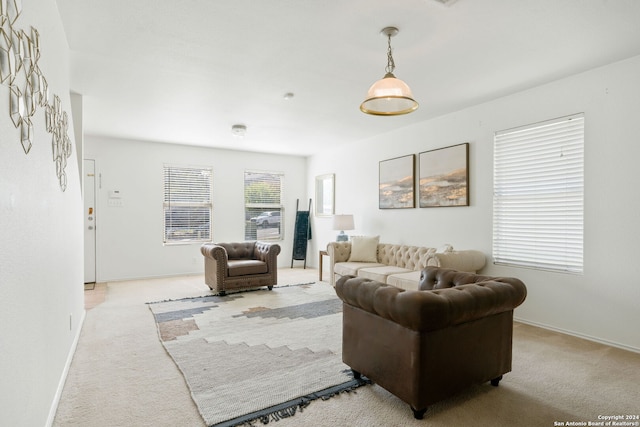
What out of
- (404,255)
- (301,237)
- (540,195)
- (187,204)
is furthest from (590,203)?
(187,204)

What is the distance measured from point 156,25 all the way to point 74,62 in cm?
126

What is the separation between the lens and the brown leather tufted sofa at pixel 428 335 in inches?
76.0

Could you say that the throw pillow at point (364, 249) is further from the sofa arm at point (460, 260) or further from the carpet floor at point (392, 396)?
the carpet floor at point (392, 396)

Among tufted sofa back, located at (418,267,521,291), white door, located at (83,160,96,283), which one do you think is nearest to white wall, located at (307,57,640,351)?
tufted sofa back, located at (418,267,521,291)

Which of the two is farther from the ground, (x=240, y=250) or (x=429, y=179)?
(x=429, y=179)

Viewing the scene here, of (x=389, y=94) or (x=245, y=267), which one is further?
(x=245, y=267)

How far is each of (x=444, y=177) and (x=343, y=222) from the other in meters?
2.03

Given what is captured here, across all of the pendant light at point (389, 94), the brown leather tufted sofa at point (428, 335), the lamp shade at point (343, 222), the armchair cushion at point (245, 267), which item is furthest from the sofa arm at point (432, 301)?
the lamp shade at point (343, 222)

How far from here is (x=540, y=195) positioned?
3.84m

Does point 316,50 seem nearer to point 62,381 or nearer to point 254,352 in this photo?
point 254,352

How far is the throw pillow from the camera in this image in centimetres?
553

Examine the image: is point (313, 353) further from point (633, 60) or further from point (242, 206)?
point (242, 206)

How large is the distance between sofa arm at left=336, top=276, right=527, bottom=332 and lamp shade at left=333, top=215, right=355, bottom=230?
380 cm

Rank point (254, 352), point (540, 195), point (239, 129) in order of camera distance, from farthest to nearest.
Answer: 1. point (239, 129)
2. point (540, 195)
3. point (254, 352)
